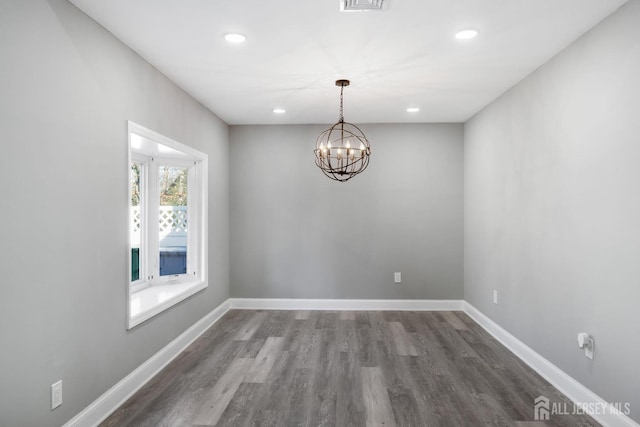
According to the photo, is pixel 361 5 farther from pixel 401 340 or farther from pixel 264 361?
pixel 401 340

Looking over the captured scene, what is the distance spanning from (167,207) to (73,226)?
206 centimetres

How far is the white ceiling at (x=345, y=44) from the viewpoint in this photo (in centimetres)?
227

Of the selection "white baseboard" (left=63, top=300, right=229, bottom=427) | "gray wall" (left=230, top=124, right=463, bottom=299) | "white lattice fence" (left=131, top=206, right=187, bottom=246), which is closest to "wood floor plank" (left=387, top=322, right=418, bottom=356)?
"gray wall" (left=230, top=124, right=463, bottom=299)

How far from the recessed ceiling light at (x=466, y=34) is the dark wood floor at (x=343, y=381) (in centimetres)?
251

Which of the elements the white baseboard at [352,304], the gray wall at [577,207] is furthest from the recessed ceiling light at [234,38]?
the white baseboard at [352,304]

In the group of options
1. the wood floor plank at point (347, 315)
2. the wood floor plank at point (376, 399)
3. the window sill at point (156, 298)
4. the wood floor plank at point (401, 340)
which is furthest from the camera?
the wood floor plank at point (347, 315)

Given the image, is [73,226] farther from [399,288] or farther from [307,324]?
[399,288]

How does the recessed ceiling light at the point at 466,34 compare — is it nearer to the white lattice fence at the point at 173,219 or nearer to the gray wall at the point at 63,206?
the gray wall at the point at 63,206

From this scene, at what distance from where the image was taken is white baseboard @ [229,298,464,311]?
→ 5160mm

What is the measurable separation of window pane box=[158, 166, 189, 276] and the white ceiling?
926 mm

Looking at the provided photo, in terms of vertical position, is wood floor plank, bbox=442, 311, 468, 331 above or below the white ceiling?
below

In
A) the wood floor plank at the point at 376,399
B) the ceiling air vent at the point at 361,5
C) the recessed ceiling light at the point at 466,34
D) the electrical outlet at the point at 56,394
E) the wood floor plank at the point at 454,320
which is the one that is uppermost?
the recessed ceiling light at the point at 466,34

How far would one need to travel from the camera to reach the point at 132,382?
2.79 m

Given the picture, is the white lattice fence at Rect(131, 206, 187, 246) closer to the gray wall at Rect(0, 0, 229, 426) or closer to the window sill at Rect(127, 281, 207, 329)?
the window sill at Rect(127, 281, 207, 329)
